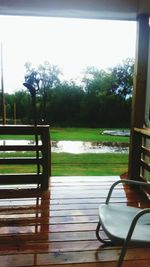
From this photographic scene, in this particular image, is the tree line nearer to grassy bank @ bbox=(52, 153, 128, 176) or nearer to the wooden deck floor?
grassy bank @ bbox=(52, 153, 128, 176)

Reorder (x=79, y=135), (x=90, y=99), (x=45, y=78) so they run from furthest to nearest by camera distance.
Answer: (x=79, y=135) < (x=90, y=99) < (x=45, y=78)

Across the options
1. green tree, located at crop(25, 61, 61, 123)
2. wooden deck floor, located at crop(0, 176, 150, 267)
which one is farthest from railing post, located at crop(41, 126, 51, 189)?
green tree, located at crop(25, 61, 61, 123)

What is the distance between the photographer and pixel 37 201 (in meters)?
3.05

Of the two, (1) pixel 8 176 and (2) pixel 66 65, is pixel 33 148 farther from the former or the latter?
(2) pixel 66 65

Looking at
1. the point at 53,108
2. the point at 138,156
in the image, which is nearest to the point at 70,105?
the point at 53,108

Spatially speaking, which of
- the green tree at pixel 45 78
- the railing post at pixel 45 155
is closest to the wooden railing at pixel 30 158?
the railing post at pixel 45 155

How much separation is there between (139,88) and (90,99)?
1.97 metres

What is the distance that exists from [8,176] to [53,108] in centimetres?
193

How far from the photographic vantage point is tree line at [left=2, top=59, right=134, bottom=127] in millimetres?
4980

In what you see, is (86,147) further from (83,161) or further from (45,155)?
(45,155)

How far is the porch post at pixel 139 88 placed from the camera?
11.4ft

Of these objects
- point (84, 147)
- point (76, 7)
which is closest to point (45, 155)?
point (76, 7)

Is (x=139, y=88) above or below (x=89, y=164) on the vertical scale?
above

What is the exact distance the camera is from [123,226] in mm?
1762
